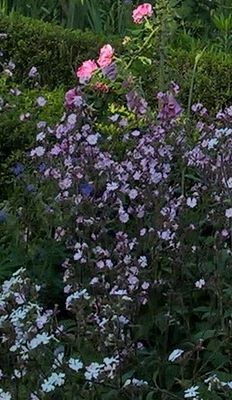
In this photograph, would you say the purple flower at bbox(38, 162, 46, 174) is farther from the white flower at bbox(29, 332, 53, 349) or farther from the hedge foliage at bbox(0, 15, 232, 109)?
the hedge foliage at bbox(0, 15, 232, 109)

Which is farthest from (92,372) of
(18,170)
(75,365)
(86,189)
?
(18,170)

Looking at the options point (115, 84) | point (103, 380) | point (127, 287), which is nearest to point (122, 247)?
point (127, 287)

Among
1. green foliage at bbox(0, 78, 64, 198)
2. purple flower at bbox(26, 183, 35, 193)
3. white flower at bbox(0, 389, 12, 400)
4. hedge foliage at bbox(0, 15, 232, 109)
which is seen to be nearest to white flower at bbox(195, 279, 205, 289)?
white flower at bbox(0, 389, 12, 400)

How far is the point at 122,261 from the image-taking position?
292 centimetres

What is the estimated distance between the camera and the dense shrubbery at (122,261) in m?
2.55

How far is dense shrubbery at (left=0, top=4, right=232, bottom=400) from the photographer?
8.36 ft

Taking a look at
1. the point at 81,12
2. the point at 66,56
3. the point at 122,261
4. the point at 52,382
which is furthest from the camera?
the point at 81,12

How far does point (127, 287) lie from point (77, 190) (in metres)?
0.56

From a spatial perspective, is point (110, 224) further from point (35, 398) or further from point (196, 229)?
point (35, 398)

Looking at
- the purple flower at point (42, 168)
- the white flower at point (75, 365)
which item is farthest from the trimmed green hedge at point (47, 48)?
the white flower at point (75, 365)

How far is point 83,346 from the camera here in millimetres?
2736

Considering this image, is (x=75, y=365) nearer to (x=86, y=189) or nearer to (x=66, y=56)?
(x=86, y=189)

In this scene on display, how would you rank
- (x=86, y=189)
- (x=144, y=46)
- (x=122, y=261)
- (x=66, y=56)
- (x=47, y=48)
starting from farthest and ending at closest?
(x=47, y=48), (x=66, y=56), (x=144, y=46), (x=86, y=189), (x=122, y=261)

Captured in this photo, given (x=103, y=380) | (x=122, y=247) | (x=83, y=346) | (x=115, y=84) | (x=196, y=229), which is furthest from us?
(x=115, y=84)
